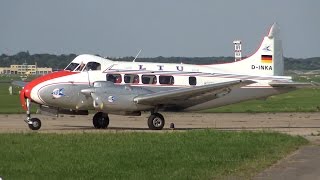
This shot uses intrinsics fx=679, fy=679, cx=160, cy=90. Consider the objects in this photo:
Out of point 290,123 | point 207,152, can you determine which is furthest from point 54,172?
point 290,123

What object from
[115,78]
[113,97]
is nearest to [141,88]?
[115,78]

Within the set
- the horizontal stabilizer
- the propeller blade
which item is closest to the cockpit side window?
the propeller blade

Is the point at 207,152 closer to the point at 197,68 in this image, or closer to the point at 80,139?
the point at 80,139

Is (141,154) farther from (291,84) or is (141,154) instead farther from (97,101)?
(291,84)

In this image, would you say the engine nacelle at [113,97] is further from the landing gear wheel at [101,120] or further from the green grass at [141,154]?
the green grass at [141,154]

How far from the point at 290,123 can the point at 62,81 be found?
13256 millimetres

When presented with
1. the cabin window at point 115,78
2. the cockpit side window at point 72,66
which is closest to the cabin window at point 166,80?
the cabin window at point 115,78

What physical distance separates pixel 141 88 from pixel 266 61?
731cm

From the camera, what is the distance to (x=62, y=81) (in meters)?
28.2

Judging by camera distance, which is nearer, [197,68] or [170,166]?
[170,166]

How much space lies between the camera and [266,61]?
108 feet

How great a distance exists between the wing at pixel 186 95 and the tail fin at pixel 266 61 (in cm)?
285

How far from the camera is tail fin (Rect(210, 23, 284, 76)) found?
106 ft

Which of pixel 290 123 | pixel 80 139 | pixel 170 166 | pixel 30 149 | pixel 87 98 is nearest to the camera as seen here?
pixel 170 166
